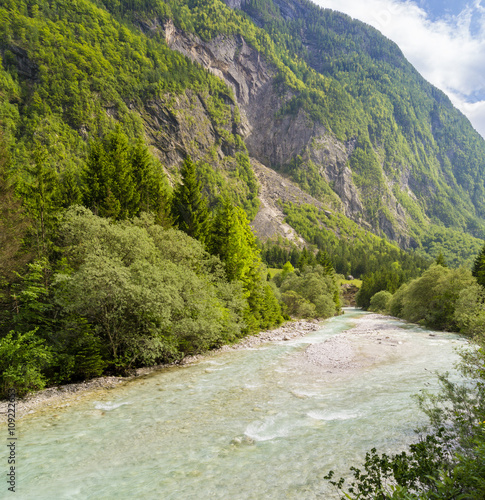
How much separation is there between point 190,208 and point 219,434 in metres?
33.3

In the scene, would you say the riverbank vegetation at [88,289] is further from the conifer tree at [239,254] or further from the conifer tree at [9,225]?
the conifer tree at [239,254]

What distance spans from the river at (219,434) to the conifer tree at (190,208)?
22.6 metres

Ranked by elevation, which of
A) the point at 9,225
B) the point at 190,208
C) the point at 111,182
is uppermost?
the point at 111,182

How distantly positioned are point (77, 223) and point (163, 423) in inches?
666

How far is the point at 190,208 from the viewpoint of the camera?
139 ft

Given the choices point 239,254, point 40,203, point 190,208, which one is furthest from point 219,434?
point 190,208

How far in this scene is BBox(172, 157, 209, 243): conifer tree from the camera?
137 ft

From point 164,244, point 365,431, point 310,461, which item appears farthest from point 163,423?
point 164,244

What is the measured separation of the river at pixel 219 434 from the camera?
964 centimetres

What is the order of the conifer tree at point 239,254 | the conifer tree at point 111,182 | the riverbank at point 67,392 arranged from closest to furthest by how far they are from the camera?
1. the riverbank at point 67,392
2. the conifer tree at point 111,182
3. the conifer tree at point 239,254

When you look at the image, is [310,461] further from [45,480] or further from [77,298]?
[77,298]

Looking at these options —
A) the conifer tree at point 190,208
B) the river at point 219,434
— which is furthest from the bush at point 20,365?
the conifer tree at point 190,208

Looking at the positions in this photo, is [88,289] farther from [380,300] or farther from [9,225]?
[380,300]

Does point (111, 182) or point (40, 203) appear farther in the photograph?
point (111, 182)
